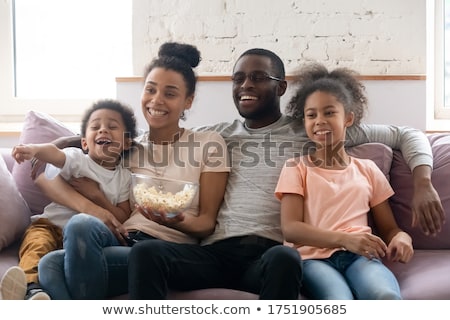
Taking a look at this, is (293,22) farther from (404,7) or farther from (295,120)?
(295,120)

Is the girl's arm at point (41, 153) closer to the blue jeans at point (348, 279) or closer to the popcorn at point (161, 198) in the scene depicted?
the popcorn at point (161, 198)

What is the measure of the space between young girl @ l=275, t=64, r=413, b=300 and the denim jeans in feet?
0.35

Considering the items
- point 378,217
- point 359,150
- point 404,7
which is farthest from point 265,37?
point 378,217

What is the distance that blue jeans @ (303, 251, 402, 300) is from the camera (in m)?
1.41

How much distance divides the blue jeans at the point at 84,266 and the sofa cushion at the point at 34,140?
0.35 metres

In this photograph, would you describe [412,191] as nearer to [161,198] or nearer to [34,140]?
[161,198]

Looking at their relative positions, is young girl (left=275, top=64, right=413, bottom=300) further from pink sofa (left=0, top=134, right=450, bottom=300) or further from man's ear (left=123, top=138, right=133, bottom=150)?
man's ear (left=123, top=138, right=133, bottom=150)

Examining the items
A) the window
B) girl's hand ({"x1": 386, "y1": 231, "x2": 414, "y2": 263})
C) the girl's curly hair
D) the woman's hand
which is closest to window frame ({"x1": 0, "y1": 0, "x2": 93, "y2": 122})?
the window

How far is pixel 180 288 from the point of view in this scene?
151cm

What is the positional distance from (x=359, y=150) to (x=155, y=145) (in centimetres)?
58

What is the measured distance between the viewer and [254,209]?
5.59 feet

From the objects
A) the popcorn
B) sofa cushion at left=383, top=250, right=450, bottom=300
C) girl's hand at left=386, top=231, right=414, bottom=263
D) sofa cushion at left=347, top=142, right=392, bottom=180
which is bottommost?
sofa cushion at left=383, top=250, right=450, bottom=300

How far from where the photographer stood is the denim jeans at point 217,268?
138 centimetres

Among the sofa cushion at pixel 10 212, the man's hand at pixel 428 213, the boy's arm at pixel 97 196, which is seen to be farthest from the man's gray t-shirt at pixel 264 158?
the sofa cushion at pixel 10 212
